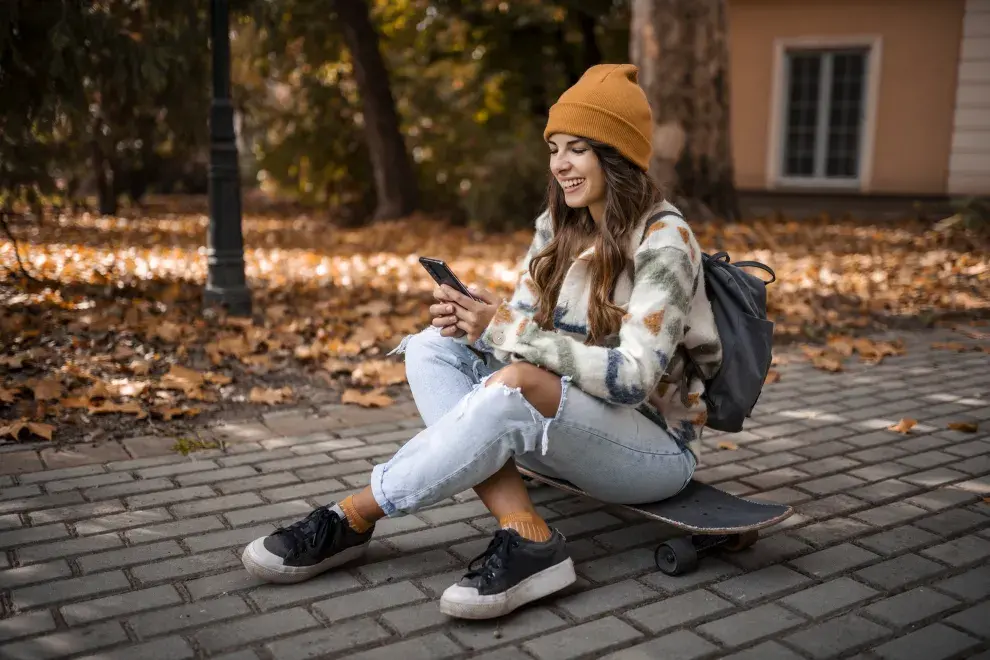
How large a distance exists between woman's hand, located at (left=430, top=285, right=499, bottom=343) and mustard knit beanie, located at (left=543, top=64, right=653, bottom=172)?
581 millimetres

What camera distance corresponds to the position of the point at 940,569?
111 inches

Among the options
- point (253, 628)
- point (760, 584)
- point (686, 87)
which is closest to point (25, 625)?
point (253, 628)

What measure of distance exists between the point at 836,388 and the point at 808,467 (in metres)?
1.37

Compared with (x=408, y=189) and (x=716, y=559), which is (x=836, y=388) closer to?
(x=716, y=559)

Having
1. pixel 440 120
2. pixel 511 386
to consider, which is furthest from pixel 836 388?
pixel 440 120

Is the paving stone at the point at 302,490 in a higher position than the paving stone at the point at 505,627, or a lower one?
higher

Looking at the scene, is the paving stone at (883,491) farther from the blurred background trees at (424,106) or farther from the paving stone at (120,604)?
the blurred background trees at (424,106)

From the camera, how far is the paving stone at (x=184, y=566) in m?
2.76

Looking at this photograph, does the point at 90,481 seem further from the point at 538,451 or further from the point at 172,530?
the point at 538,451

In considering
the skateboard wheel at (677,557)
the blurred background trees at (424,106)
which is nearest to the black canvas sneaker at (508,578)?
the skateboard wheel at (677,557)

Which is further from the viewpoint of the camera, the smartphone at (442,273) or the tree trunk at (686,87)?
the tree trunk at (686,87)

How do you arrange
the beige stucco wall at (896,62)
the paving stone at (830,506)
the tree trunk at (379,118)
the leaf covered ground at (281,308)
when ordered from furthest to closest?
1. the beige stucco wall at (896,62)
2. the tree trunk at (379,118)
3. the leaf covered ground at (281,308)
4. the paving stone at (830,506)

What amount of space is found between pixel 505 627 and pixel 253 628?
2.19 feet

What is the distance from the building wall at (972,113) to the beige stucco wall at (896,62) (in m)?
0.13
